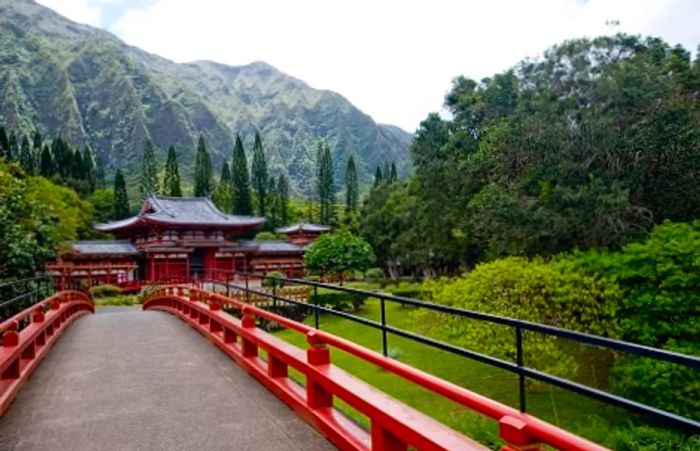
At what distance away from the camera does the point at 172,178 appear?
7381cm

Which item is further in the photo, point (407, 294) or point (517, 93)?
point (407, 294)

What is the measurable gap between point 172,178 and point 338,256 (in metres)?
44.7

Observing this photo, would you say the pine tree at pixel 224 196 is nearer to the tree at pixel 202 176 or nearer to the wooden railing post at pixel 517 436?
the tree at pixel 202 176

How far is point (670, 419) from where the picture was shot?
2029 mm

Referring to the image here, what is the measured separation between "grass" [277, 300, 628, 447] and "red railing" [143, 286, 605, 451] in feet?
8.69

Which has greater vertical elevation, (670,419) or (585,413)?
(670,419)

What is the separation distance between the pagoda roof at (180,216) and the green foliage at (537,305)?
3190 cm

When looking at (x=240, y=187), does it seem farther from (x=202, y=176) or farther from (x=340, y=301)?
(x=340, y=301)

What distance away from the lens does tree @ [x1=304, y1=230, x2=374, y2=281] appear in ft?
117

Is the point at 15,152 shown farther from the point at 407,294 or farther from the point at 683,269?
the point at 683,269

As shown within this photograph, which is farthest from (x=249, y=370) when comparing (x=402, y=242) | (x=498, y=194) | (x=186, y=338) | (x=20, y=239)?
(x=402, y=242)

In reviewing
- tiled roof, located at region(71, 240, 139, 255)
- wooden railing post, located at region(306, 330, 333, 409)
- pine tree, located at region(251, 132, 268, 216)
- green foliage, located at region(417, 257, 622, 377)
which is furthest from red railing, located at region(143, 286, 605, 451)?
pine tree, located at region(251, 132, 268, 216)

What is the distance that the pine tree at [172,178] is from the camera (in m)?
70.6

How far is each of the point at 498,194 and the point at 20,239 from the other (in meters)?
16.0
